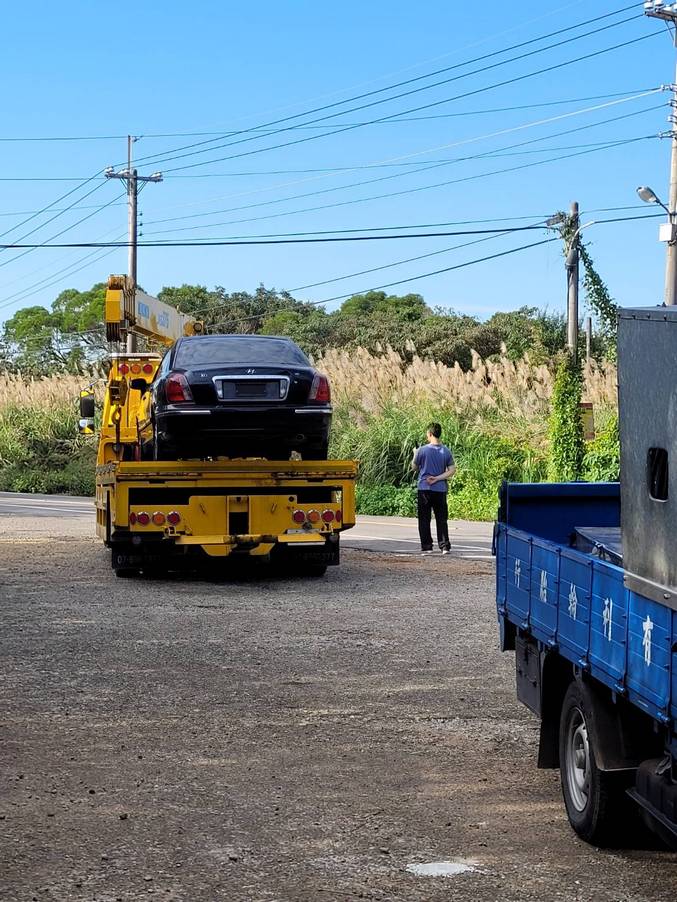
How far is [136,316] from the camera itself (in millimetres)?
18234

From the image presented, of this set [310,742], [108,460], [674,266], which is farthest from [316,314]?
[310,742]

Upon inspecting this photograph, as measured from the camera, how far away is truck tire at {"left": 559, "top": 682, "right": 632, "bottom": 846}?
5.40m

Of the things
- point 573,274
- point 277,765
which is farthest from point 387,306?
point 277,765

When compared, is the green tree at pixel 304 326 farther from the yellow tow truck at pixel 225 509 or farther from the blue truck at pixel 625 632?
the blue truck at pixel 625 632

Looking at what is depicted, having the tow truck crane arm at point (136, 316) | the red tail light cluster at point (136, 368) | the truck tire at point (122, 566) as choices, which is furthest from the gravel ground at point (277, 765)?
the tow truck crane arm at point (136, 316)

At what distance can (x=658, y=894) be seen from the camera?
199 inches

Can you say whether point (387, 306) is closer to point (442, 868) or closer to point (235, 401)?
point (235, 401)

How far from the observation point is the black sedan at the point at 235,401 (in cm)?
1416

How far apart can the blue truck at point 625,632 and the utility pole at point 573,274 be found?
23603mm

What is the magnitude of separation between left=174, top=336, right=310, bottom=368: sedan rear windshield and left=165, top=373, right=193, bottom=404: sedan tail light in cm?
24

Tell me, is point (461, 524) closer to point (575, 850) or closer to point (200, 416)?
point (200, 416)

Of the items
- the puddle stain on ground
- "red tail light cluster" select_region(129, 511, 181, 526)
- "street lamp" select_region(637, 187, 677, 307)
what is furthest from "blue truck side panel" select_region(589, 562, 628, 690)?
"street lamp" select_region(637, 187, 677, 307)

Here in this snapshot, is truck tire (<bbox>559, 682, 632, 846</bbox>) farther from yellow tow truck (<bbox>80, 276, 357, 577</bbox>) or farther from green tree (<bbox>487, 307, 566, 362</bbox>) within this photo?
green tree (<bbox>487, 307, 566, 362</bbox>)

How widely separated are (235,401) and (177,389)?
2.03 feet
